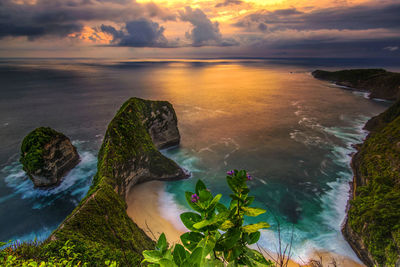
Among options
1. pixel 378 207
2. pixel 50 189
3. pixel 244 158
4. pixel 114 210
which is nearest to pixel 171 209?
pixel 114 210

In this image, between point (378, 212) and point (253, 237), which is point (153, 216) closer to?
point (378, 212)

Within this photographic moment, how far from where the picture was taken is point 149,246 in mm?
15031

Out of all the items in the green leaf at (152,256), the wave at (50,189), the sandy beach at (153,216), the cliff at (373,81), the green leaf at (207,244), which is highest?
the green leaf at (207,244)

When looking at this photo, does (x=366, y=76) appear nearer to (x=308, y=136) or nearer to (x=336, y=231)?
(x=308, y=136)

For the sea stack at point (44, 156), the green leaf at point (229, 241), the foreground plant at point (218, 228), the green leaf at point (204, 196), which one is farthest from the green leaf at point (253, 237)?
the sea stack at point (44, 156)

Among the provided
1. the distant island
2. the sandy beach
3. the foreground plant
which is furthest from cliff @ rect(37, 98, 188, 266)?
the distant island

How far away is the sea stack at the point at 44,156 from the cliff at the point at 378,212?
31426 mm

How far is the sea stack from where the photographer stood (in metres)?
23.5

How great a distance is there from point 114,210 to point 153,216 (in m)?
6.70

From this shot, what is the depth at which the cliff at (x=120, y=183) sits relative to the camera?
412 inches

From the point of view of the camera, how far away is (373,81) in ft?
320

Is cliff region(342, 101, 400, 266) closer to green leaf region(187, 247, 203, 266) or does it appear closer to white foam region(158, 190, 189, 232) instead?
green leaf region(187, 247, 203, 266)

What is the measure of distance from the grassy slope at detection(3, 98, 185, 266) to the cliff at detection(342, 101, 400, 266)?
15.2 meters

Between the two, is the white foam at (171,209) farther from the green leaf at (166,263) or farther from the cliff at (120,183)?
the green leaf at (166,263)
